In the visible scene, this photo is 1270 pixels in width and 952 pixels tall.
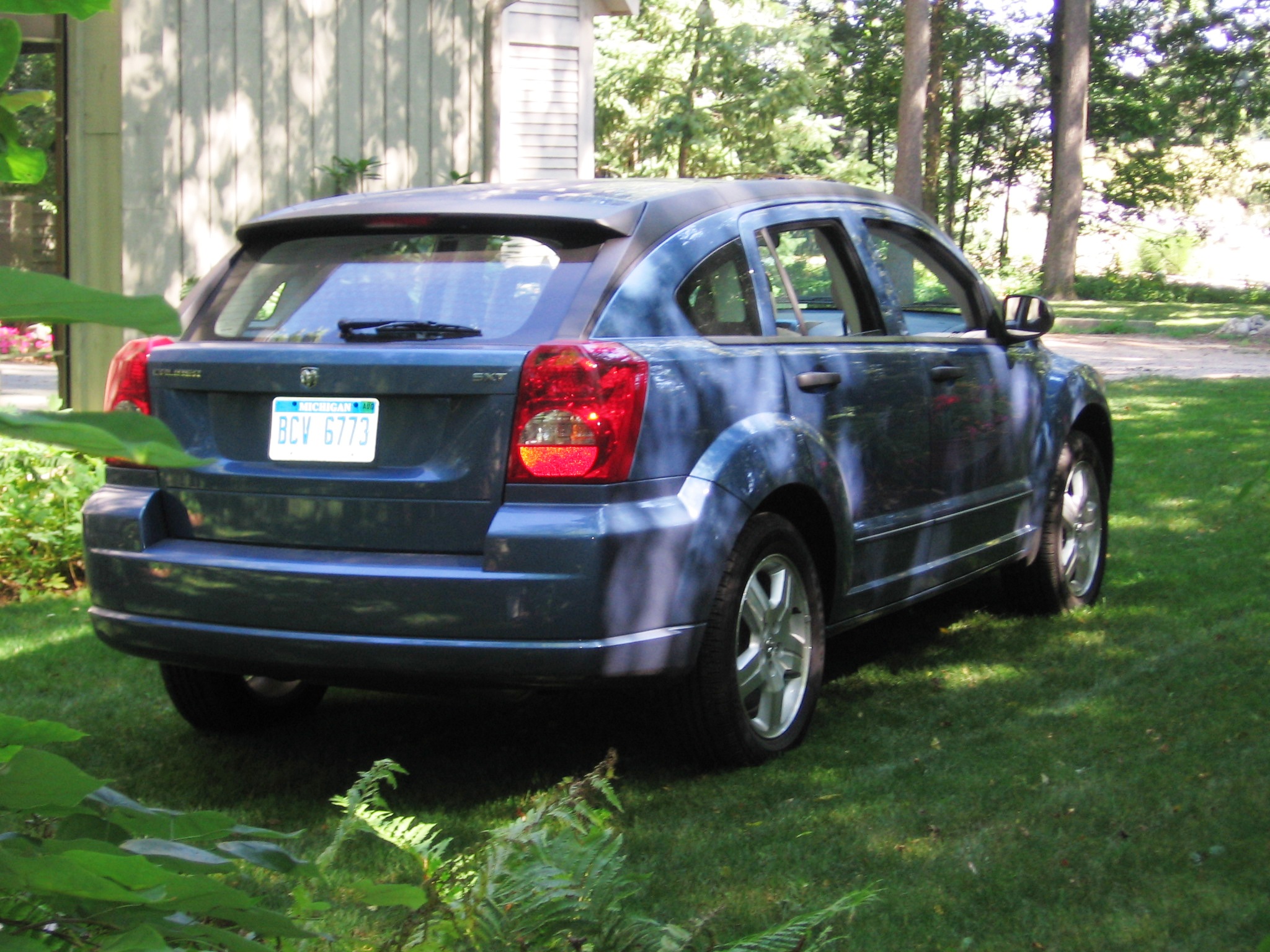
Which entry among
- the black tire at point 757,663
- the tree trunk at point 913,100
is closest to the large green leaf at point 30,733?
the black tire at point 757,663

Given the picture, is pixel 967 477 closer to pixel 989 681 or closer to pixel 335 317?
pixel 989 681

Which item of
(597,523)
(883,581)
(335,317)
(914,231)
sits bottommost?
(883,581)

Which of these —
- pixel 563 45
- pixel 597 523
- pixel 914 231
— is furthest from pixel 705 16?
pixel 597 523

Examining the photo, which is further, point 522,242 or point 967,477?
point 967,477

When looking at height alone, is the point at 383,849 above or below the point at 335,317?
below

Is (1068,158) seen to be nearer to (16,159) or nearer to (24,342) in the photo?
(24,342)

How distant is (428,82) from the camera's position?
33.4 ft

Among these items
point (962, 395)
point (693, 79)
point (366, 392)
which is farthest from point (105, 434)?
point (693, 79)

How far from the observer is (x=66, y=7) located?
0.86 m

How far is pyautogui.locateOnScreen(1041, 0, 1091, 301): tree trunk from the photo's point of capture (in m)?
31.6

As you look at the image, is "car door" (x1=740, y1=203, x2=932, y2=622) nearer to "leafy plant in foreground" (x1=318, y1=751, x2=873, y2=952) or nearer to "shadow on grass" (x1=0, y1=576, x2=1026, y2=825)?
"shadow on grass" (x1=0, y1=576, x2=1026, y2=825)

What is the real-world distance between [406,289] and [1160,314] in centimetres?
2637

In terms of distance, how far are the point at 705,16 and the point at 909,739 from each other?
33.2m

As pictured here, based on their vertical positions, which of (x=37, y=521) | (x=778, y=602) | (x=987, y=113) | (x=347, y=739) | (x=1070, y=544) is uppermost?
(x=987, y=113)
